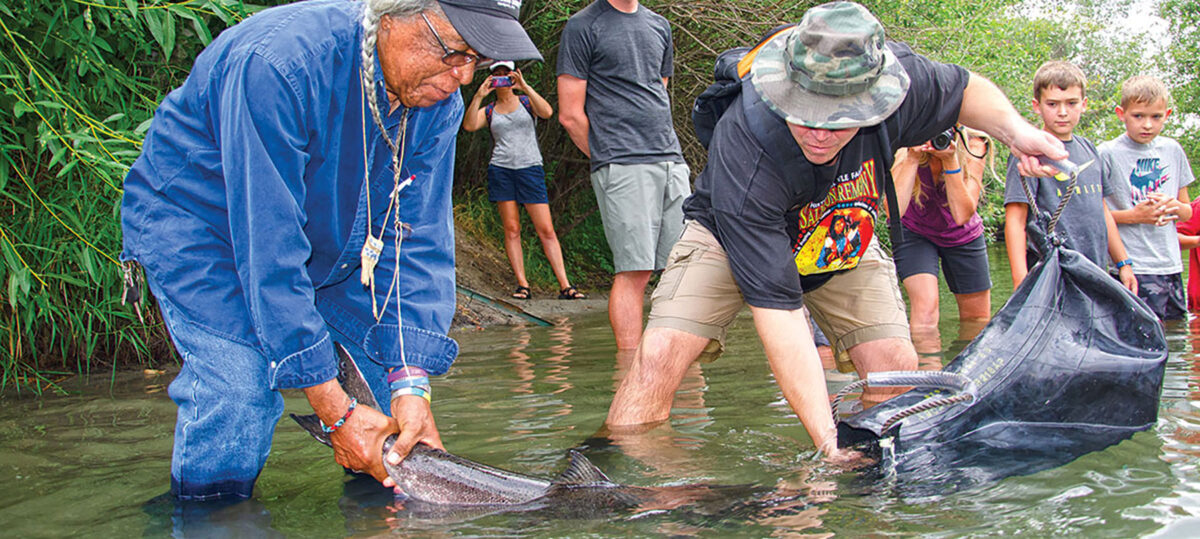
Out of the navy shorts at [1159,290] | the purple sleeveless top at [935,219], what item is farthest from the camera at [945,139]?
the navy shorts at [1159,290]

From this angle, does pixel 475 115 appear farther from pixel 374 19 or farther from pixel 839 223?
pixel 374 19

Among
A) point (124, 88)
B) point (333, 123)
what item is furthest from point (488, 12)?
point (124, 88)

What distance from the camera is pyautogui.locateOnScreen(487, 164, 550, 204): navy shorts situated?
29.6ft

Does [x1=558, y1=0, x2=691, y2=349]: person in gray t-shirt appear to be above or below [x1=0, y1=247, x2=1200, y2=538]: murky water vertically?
above

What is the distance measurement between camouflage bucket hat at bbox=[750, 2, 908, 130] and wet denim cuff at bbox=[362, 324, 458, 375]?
4.09 ft

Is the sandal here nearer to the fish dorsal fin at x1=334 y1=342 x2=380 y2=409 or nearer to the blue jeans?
the fish dorsal fin at x1=334 y1=342 x2=380 y2=409

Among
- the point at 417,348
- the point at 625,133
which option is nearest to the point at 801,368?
the point at 417,348

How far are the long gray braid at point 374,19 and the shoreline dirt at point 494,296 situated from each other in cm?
510

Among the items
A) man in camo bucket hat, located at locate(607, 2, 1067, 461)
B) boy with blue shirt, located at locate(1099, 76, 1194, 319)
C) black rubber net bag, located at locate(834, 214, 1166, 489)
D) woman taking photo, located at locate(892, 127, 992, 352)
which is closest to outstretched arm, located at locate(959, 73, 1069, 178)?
man in camo bucket hat, located at locate(607, 2, 1067, 461)

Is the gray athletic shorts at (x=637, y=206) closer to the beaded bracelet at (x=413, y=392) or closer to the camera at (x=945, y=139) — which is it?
the camera at (x=945, y=139)

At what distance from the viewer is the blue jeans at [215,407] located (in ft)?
8.96

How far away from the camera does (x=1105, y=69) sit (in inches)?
1810

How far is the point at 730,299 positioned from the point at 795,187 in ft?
2.26

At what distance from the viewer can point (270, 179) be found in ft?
8.21
